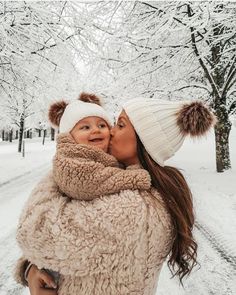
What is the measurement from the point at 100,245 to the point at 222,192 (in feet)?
26.0

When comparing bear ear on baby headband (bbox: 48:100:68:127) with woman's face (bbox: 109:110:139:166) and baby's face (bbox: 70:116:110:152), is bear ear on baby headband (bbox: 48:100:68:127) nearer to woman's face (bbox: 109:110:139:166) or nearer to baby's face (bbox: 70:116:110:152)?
baby's face (bbox: 70:116:110:152)

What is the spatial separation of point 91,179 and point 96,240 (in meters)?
0.25

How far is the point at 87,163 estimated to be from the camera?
4.84ft

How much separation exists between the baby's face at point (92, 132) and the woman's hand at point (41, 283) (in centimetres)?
63

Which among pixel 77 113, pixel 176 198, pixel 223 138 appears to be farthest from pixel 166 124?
pixel 223 138

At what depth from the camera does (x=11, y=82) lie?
35.1 ft

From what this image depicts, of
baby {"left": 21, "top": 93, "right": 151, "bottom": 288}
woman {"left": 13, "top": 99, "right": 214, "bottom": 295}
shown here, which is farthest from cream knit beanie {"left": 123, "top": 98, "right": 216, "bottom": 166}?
baby {"left": 21, "top": 93, "right": 151, "bottom": 288}

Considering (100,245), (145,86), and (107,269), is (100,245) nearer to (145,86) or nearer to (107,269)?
(107,269)

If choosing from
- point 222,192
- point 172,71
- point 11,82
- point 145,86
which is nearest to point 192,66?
point 172,71

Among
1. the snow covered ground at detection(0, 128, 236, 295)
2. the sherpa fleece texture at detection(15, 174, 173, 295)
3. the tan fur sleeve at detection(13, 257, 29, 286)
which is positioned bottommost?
the snow covered ground at detection(0, 128, 236, 295)

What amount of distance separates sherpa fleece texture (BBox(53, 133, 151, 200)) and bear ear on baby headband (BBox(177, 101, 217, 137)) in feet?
0.93

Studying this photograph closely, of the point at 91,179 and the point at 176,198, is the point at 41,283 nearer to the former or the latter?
the point at 91,179

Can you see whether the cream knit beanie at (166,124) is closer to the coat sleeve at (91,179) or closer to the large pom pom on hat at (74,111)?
the coat sleeve at (91,179)

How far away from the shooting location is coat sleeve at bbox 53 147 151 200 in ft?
4.72
